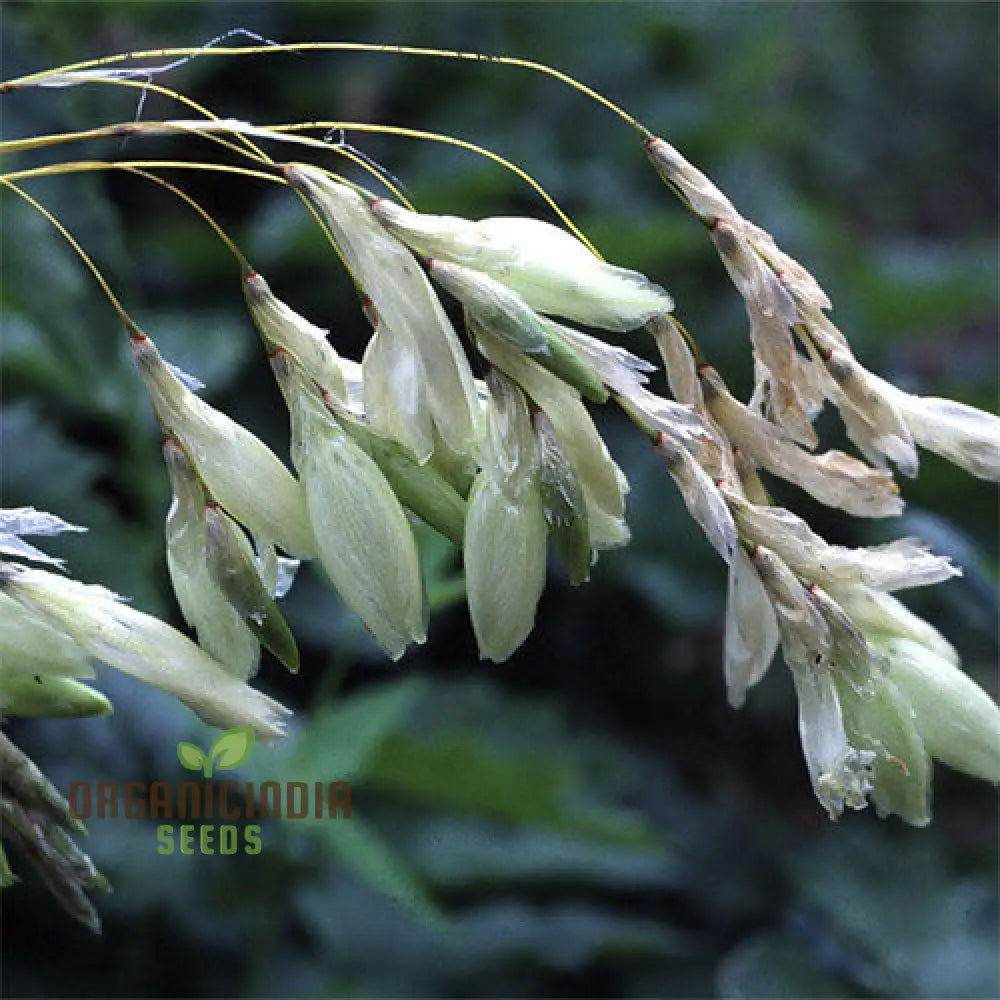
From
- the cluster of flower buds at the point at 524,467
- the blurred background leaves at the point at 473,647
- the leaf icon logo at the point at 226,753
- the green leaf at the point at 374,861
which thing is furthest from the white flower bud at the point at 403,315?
the green leaf at the point at 374,861

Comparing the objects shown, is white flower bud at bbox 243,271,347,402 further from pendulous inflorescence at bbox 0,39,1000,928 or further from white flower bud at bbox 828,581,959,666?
white flower bud at bbox 828,581,959,666

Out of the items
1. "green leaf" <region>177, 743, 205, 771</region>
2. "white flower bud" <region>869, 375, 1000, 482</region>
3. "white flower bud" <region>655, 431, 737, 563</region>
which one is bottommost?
"green leaf" <region>177, 743, 205, 771</region>

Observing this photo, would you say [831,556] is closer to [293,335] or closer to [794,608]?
[794,608]

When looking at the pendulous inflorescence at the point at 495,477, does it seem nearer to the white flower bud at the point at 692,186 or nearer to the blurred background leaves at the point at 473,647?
→ the white flower bud at the point at 692,186

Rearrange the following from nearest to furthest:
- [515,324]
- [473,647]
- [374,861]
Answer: [515,324] < [374,861] < [473,647]

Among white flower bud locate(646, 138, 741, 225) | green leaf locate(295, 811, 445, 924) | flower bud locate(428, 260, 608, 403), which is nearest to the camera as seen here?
flower bud locate(428, 260, 608, 403)

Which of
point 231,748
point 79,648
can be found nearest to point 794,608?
point 79,648

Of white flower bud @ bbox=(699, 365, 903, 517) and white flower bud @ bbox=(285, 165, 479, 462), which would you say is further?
white flower bud @ bbox=(699, 365, 903, 517)

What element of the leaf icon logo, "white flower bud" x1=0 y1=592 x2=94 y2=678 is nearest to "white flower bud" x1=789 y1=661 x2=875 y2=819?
"white flower bud" x1=0 y1=592 x2=94 y2=678
